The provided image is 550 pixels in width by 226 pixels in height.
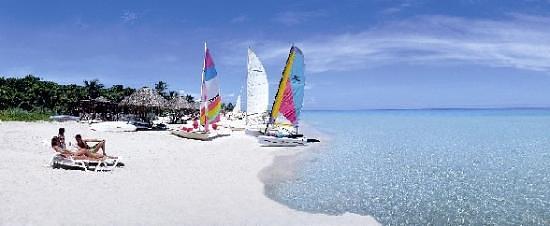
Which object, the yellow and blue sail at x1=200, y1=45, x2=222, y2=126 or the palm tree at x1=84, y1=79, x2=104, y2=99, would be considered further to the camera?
the palm tree at x1=84, y1=79, x2=104, y2=99

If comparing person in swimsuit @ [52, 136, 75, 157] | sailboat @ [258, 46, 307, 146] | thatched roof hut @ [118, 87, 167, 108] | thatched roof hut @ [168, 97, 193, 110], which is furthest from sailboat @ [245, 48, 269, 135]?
person in swimsuit @ [52, 136, 75, 157]

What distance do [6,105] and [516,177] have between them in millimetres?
60421

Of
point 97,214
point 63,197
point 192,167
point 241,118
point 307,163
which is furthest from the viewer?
point 241,118

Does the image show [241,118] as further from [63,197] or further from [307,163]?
[63,197]

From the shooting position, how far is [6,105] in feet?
198

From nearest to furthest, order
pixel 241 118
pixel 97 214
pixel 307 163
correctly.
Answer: pixel 97 214 < pixel 307 163 < pixel 241 118

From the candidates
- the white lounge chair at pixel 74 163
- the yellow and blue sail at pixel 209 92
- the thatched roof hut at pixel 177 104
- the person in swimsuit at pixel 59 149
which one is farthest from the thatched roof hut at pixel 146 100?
the white lounge chair at pixel 74 163

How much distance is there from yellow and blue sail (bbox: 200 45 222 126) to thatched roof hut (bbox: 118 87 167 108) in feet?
39.3

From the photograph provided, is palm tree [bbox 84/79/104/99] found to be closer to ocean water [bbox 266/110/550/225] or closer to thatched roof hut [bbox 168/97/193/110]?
thatched roof hut [bbox 168/97/193/110]

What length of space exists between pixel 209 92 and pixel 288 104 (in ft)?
16.6

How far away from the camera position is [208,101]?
30.1 m

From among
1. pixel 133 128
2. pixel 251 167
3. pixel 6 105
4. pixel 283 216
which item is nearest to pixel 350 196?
pixel 283 216

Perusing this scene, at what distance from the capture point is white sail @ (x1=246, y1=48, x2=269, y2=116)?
115 ft

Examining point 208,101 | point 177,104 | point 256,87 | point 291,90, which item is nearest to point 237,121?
point 177,104
